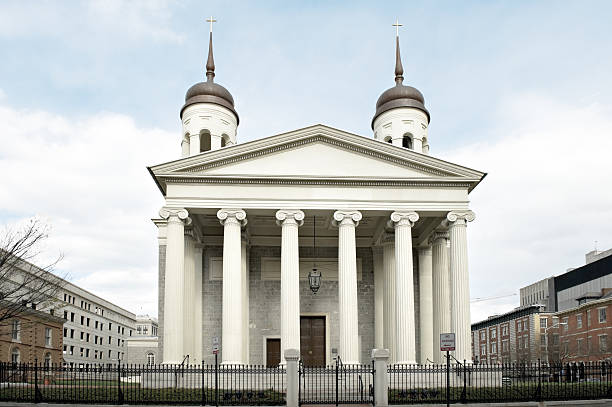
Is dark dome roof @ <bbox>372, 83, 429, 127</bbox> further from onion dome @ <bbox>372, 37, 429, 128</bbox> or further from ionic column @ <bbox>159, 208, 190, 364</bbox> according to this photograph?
ionic column @ <bbox>159, 208, 190, 364</bbox>

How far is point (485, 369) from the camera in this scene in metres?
26.1

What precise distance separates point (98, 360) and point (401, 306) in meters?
66.1

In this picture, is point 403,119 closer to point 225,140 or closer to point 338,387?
point 225,140

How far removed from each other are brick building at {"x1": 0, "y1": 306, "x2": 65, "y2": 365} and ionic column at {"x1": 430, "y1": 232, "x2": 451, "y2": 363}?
1085 inches

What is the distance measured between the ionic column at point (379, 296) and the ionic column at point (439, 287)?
289 cm

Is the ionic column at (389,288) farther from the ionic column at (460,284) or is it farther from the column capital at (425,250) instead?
the ionic column at (460,284)

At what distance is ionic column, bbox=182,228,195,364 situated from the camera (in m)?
30.0

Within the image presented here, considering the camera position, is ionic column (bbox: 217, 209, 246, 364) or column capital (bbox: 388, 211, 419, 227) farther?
column capital (bbox: 388, 211, 419, 227)

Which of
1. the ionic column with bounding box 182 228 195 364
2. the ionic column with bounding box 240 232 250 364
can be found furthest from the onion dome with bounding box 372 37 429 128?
the ionic column with bounding box 182 228 195 364

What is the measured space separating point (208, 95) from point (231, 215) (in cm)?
1325

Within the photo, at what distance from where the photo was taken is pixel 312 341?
113 feet

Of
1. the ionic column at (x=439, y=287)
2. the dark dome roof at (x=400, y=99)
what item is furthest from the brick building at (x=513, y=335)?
the ionic column at (x=439, y=287)

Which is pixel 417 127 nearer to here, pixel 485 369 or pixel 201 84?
pixel 201 84

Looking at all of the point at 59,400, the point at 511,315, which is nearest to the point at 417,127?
the point at 59,400
